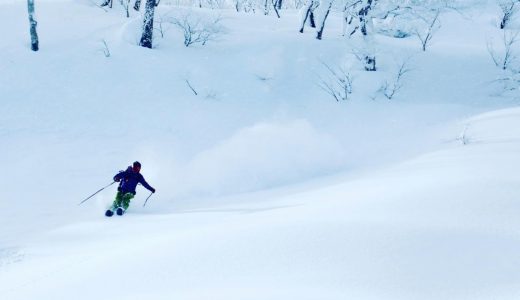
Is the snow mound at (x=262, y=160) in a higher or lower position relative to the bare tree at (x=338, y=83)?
lower

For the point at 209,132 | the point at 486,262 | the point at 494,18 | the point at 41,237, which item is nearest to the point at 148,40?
the point at 209,132

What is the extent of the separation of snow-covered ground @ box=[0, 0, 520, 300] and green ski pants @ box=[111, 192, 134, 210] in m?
0.28

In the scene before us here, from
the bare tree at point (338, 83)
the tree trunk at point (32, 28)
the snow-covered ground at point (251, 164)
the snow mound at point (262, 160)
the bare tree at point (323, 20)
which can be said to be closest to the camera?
the snow-covered ground at point (251, 164)

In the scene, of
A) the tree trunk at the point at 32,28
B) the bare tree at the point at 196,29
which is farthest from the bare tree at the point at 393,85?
the tree trunk at the point at 32,28

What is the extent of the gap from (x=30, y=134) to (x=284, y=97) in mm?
7428

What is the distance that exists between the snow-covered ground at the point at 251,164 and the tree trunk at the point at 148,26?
350 millimetres

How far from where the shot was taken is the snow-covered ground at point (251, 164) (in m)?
3.42

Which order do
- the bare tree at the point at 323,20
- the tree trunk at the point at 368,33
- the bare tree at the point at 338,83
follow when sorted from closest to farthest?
the bare tree at the point at 338,83 < the tree trunk at the point at 368,33 < the bare tree at the point at 323,20

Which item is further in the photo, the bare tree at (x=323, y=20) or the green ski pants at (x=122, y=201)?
the bare tree at (x=323, y=20)

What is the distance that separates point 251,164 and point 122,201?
123 inches

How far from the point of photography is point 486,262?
3.27 metres

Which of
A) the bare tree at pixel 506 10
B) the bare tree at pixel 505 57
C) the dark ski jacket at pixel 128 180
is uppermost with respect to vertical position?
the bare tree at pixel 506 10

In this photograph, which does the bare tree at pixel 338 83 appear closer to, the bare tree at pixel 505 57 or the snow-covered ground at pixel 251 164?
the snow-covered ground at pixel 251 164

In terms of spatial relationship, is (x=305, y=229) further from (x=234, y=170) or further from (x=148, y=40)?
(x=148, y=40)
